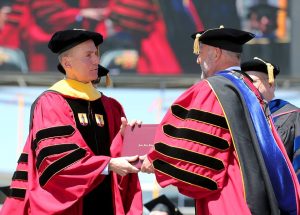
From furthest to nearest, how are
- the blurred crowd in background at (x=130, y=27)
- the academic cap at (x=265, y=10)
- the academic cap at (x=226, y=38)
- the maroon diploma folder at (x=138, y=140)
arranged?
the blurred crowd in background at (x=130, y=27) < the academic cap at (x=265, y=10) < the maroon diploma folder at (x=138, y=140) < the academic cap at (x=226, y=38)

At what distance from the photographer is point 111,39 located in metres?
8.62

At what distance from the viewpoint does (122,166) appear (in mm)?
4211

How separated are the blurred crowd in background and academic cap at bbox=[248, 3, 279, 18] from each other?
8 cm

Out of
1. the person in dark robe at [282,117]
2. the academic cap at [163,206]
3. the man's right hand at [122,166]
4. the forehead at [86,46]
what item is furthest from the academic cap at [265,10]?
the man's right hand at [122,166]

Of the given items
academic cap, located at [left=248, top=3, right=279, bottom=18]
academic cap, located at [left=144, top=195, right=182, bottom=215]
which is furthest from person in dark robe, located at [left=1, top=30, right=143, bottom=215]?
academic cap, located at [left=248, top=3, right=279, bottom=18]

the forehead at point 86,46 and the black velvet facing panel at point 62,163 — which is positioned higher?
the forehead at point 86,46

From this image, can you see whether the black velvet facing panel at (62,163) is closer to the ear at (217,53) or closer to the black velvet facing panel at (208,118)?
the black velvet facing panel at (208,118)

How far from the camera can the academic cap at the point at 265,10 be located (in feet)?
27.8

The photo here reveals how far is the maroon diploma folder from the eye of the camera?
14.3 ft

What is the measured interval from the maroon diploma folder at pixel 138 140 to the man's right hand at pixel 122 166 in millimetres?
96

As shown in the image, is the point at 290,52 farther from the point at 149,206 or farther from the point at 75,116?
the point at 75,116

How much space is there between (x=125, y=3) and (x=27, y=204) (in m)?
4.63

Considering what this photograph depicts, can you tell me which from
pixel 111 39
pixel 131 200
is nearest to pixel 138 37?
pixel 111 39

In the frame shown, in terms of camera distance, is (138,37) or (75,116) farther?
(138,37)
